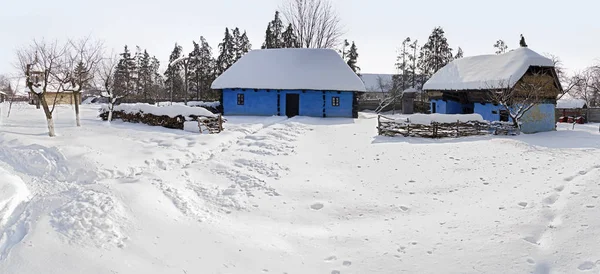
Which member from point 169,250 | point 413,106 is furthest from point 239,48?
point 169,250

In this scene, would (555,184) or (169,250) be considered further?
(555,184)

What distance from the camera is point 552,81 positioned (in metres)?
23.8

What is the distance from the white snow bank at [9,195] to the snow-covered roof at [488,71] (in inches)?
918

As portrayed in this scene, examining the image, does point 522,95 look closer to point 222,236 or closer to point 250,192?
point 250,192

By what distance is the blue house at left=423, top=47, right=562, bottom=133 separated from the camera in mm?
22453

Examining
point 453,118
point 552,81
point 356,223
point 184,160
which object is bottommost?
point 356,223

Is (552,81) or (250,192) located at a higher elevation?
(552,81)

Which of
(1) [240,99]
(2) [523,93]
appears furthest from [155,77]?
(2) [523,93]

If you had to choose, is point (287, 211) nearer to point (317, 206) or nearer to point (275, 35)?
point (317, 206)

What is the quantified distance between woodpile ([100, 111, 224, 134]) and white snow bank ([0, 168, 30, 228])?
10.4m

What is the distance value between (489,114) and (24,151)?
25.0 m

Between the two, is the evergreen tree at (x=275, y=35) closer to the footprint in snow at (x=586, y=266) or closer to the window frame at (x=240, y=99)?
the window frame at (x=240, y=99)

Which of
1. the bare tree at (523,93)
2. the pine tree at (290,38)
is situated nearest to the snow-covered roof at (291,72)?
the bare tree at (523,93)

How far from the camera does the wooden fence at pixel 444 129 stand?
19.2m
